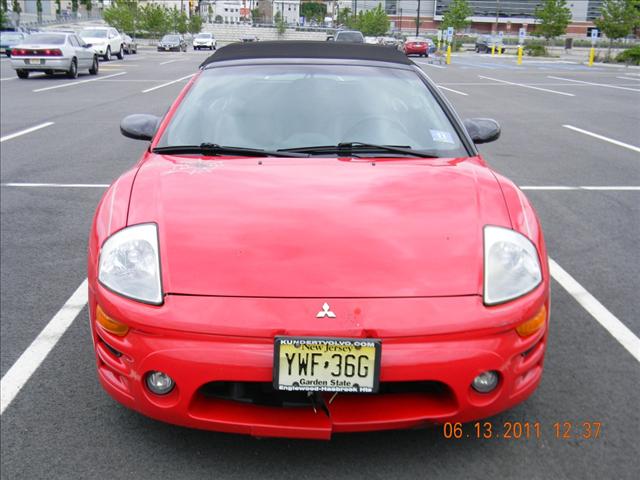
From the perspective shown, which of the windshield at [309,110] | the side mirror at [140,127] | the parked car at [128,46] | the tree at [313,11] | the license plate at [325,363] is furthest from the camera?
the tree at [313,11]

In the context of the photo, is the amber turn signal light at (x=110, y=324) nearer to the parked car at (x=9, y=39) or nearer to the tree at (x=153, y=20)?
the parked car at (x=9, y=39)

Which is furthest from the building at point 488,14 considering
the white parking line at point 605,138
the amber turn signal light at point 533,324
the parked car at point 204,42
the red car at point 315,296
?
the amber turn signal light at point 533,324

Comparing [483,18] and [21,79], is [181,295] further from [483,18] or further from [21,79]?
[483,18]

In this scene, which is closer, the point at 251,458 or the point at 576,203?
the point at 251,458

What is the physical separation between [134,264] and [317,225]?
2.20 feet

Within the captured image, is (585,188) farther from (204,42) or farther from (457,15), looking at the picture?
(457,15)

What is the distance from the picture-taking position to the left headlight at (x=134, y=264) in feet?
7.64

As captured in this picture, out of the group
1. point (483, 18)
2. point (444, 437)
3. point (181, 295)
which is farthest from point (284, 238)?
point (483, 18)

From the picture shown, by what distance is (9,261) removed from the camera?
4.68 meters

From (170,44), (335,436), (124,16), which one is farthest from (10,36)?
(335,436)

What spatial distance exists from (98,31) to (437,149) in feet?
112

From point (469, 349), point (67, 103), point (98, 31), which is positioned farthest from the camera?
point (98, 31)

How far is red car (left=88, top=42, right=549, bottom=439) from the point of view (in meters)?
2.18

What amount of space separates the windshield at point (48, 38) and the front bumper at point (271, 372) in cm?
2147
